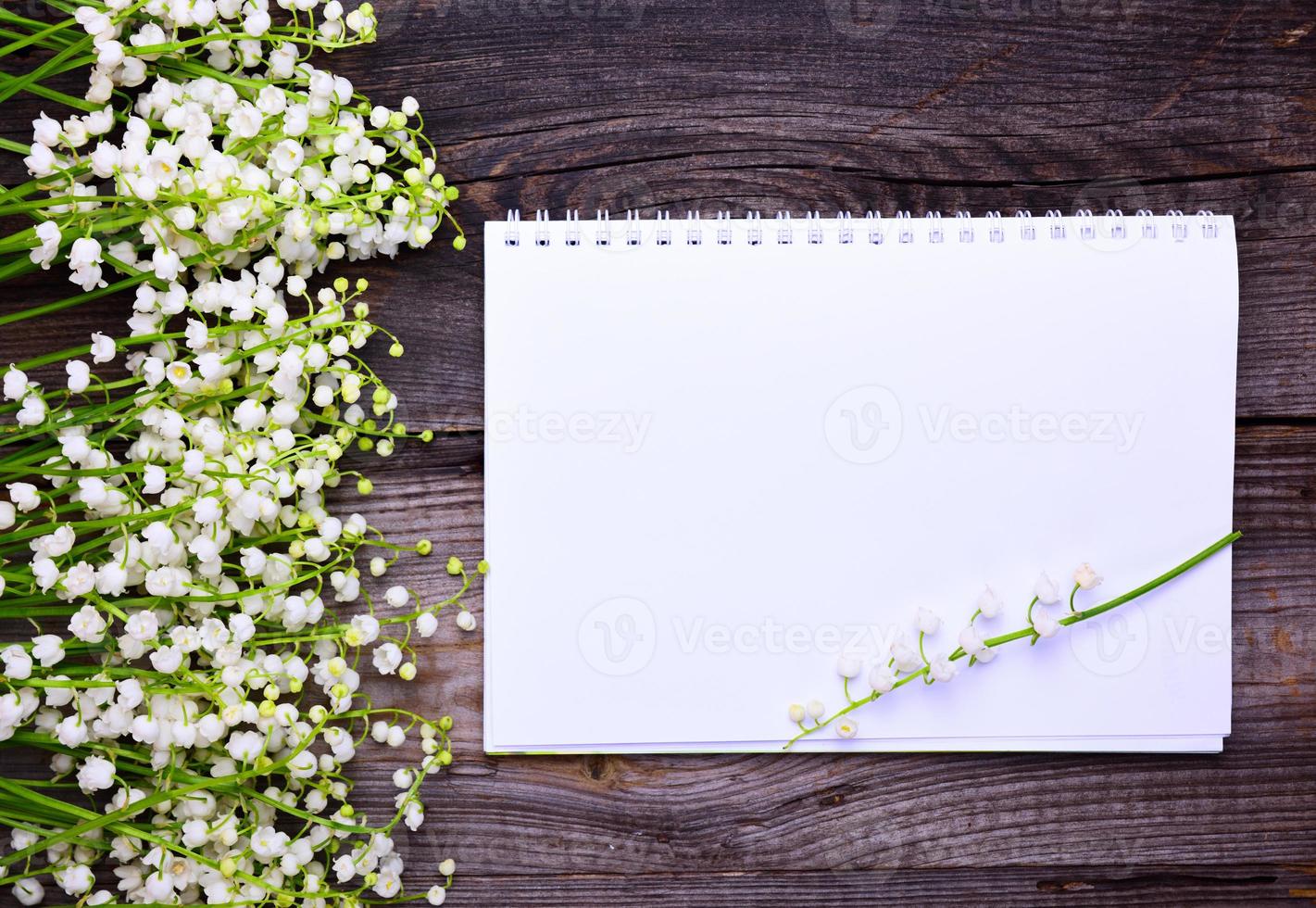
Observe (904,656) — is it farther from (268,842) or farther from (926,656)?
(268,842)

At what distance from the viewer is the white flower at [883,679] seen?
2.52ft

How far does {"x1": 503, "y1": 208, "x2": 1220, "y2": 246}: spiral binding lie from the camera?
0.78 m

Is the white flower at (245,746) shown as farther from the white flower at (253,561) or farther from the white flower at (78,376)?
the white flower at (78,376)

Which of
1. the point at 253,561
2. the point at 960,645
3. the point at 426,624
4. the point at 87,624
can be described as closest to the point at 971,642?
the point at 960,645

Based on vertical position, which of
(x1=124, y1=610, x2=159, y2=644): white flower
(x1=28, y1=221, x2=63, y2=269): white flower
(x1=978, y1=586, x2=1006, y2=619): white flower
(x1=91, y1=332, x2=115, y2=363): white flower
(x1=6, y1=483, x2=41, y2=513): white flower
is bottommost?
(x1=124, y1=610, x2=159, y2=644): white flower

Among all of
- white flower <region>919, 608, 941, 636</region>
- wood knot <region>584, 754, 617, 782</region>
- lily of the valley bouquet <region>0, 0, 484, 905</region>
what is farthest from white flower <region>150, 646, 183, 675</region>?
white flower <region>919, 608, 941, 636</region>

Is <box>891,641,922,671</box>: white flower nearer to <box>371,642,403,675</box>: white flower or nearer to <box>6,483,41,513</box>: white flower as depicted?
<box>371,642,403,675</box>: white flower

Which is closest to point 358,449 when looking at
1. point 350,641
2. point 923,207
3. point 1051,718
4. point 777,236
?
point 350,641

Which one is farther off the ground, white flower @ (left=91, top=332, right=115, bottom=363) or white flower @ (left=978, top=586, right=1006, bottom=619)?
white flower @ (left=91, top=332, right=115, bottom=363)

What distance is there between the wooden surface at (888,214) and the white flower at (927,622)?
0.40 feet

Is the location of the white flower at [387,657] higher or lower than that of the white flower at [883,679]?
higher

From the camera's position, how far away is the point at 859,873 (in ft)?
2.63

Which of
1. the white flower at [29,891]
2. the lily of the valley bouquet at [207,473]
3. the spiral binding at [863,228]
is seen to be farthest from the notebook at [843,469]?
the white flower at [29,891]

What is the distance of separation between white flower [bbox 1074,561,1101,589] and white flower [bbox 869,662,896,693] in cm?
18
